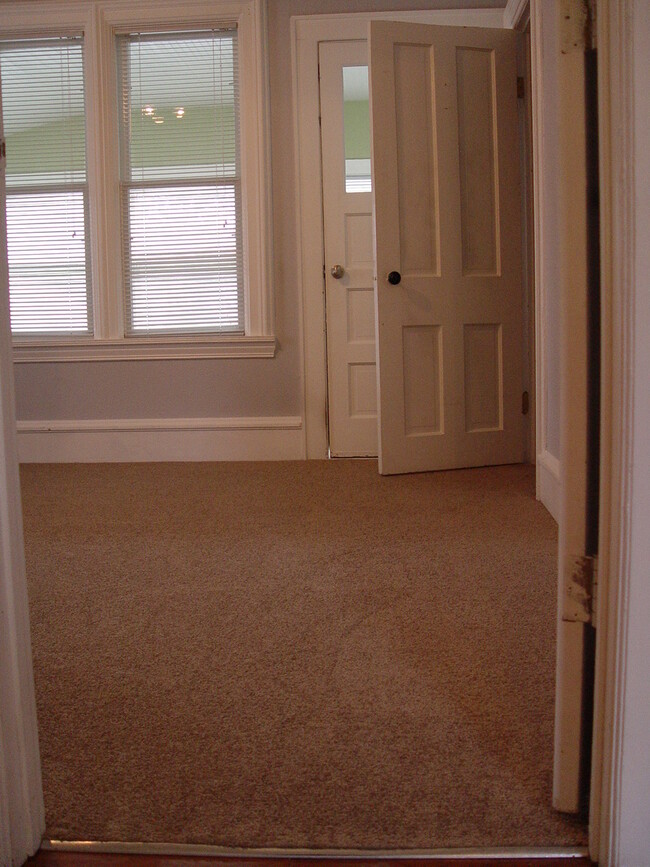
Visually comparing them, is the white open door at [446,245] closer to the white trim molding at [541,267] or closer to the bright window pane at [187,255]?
the white trim molding at [541,267]

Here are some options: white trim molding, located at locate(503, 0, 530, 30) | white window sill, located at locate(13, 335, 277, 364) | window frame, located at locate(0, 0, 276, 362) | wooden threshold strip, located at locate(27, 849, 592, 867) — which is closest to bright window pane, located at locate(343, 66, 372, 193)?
window frame, located at locate(0, 0, 276, 362)

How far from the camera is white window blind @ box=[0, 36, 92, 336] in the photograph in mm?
4551

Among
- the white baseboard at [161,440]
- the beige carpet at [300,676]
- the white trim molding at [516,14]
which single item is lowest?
the beige carpet at [300,676]

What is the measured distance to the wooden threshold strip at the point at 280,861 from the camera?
105cm

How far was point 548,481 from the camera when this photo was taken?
3090 millimetres

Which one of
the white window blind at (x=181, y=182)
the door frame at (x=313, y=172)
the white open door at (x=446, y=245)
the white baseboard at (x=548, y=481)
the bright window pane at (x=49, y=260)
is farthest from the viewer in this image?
the bright window pane at (x=49, y=260)

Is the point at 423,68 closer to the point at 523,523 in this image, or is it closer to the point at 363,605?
the point at 523,523

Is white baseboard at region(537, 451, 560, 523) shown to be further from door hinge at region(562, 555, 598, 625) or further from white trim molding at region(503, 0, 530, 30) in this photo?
white trim molding at region(503, 0, 530, 30)

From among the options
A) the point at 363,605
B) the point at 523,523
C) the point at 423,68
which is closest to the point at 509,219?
the point at 423,68

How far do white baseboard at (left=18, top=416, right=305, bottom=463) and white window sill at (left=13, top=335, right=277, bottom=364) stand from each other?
1.20 ft

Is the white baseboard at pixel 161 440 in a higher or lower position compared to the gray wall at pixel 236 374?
lower

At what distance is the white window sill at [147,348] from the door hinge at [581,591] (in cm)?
352

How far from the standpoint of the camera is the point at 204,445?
15.1 feet

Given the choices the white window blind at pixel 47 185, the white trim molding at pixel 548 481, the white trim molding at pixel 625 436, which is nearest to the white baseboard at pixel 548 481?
the white trim molding at pixel 548 481
